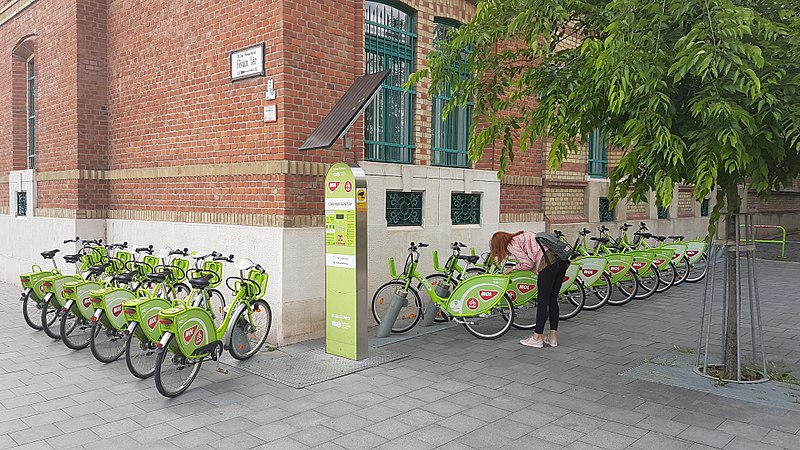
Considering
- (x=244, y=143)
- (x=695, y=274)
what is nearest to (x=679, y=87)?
(x=244, y=143)

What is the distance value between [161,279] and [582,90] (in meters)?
4.75

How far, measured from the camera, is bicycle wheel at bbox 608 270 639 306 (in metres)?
10.2

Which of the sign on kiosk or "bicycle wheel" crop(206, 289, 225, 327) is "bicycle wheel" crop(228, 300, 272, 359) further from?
the sign on kiosk

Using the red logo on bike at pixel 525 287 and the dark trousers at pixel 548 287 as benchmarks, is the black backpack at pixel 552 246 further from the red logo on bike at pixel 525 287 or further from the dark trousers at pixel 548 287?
the red logo on bike at pixel 525 287

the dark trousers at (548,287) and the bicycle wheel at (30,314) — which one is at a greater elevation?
the dark trousers at (548,287)

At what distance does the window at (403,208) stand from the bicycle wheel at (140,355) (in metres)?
3.73

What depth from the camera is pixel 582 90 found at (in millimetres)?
5293

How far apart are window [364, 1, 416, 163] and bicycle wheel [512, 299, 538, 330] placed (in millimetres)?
2793

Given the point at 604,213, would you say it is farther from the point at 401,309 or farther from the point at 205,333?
the point at 205,333

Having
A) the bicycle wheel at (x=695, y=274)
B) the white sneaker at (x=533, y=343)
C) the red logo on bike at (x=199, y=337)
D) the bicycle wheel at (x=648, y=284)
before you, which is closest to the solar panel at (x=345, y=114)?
the red logo on bike at (x=199, y=337)

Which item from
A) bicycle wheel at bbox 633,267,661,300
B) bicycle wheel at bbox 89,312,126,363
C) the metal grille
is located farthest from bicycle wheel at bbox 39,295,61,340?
the metal grille

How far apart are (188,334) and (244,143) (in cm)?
297

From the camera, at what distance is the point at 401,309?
26.3ft

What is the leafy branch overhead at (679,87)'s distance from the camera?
4438 millimetres
